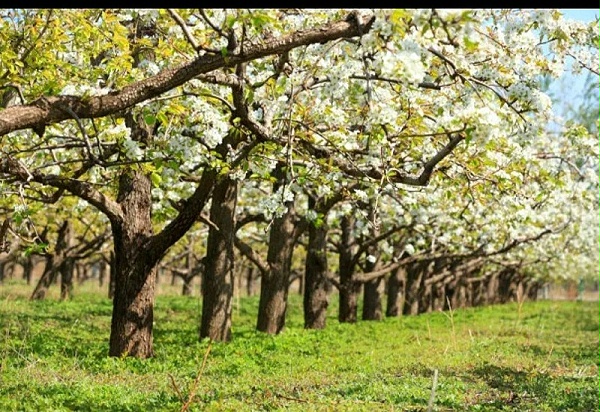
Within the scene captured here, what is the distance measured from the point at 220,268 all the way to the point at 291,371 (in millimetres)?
3589

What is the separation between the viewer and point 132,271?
12.9 m

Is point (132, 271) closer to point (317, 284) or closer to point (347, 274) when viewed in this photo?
point (317, 284)

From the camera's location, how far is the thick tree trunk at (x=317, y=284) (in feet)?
70.3

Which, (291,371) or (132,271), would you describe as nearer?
(132,271)

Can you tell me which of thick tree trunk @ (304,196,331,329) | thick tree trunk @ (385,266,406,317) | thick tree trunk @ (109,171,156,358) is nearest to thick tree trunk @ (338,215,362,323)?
thick tree trunk @ (304,196,331,329)

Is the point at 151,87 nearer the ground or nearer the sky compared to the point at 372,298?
nearer the sky

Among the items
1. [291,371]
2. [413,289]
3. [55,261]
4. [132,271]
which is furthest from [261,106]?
[413,289]

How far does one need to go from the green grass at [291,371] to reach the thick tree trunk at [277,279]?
530mm

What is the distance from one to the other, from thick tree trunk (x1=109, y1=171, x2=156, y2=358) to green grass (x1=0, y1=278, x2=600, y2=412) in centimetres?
45

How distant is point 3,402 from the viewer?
8508 mm

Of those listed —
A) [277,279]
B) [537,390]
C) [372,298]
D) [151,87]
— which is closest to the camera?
[151,87]

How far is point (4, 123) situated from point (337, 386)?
20.0ft

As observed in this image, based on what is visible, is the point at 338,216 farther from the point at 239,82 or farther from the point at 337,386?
the point at 239,82
